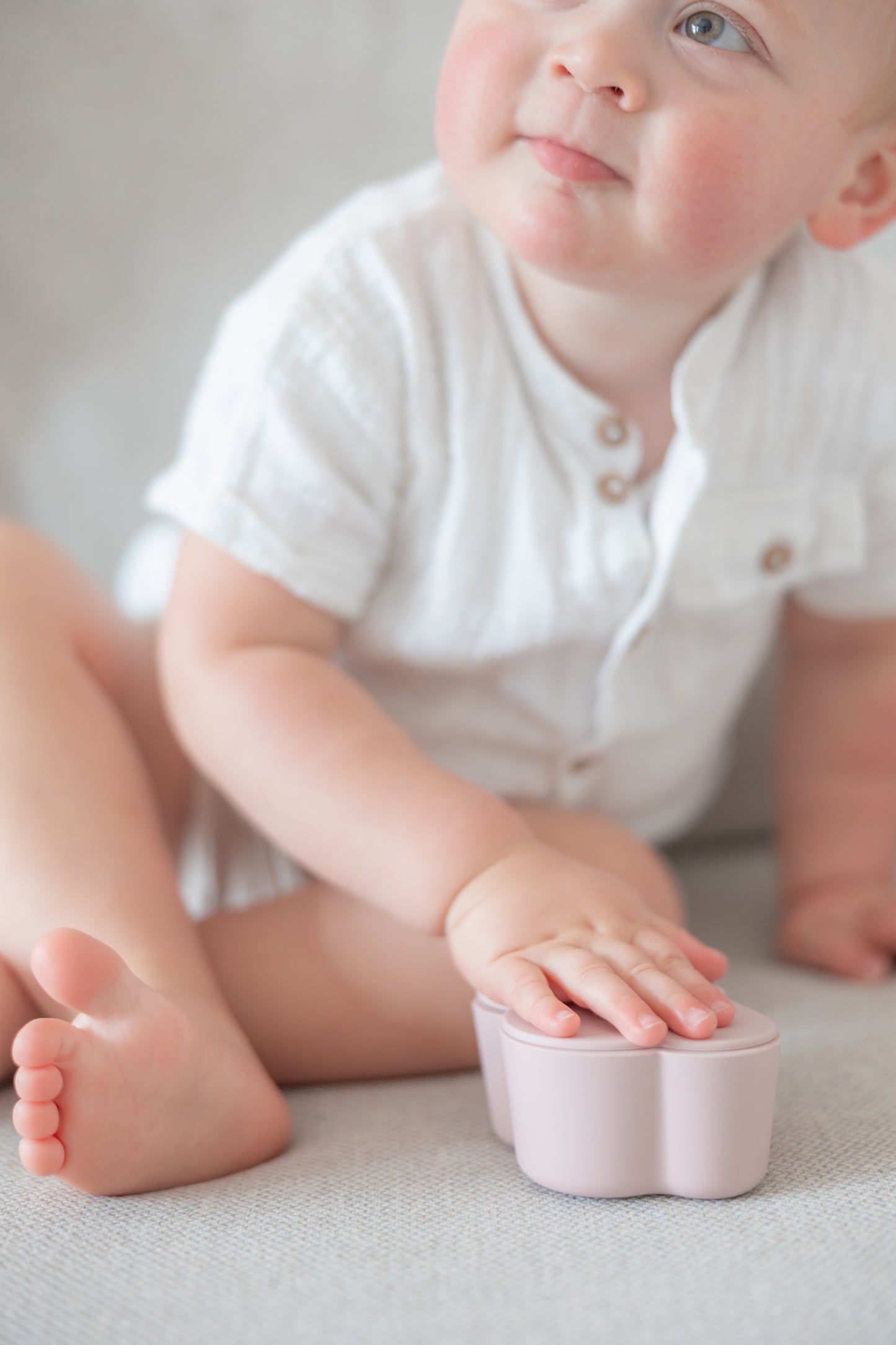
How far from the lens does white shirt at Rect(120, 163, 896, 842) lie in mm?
670

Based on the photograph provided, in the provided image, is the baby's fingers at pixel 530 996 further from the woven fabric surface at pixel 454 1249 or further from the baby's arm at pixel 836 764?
the baby's arm at pixel 836 764

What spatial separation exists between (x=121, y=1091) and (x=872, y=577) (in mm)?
553

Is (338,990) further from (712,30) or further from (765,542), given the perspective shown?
(712,30)

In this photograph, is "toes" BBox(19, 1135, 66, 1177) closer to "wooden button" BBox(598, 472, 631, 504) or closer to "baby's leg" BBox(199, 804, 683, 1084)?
"baby's leg" BBox(199, 804, 683, 1084)

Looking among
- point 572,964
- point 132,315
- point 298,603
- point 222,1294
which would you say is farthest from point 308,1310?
point 132,315

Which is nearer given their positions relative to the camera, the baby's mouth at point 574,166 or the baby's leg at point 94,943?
the baby's leg at point 94,943

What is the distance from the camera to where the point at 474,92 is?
593 mm

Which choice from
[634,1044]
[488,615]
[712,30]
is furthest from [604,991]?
[712,30]

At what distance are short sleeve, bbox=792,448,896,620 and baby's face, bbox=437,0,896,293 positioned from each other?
21 cm

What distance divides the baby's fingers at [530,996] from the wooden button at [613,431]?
310 millimetres

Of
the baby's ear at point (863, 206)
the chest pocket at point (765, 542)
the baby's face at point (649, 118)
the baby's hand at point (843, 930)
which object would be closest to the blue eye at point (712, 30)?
the baby's face at point (649, 118)

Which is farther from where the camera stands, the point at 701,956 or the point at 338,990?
the point at 338,990

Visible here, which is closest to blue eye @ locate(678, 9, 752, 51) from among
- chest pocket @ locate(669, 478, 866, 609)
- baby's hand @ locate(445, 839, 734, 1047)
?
chest pocket @ locate(669, 478, 866, 609)

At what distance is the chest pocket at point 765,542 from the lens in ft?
2.40
